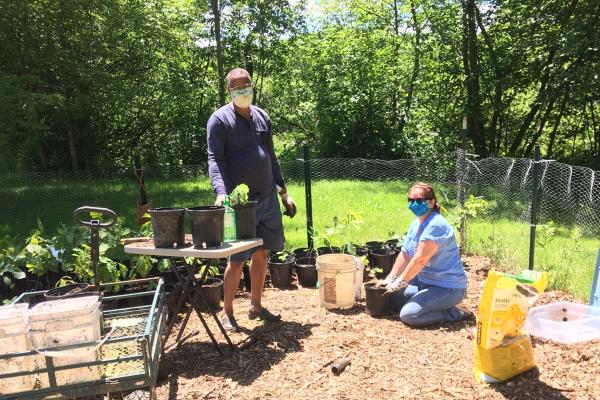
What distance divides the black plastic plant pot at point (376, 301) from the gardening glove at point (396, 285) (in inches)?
4.8

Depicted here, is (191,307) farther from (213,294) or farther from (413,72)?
(413,72)

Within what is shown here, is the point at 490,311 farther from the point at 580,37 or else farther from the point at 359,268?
the point at 580,37

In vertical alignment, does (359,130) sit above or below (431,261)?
above

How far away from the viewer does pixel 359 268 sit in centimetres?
433

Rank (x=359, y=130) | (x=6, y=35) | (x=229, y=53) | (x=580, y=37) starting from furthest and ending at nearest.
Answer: (x=229, y=53)
(x=359, y=130)
(x=6, y=35)
(x=580, y=37)

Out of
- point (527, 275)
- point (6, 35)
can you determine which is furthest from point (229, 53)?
point (527, 275)

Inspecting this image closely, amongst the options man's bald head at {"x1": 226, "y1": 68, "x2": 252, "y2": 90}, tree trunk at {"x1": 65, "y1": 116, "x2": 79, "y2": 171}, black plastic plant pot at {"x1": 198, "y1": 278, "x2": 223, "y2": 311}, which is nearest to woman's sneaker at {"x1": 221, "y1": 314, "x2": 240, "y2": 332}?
black plastic plant pot at {"x1": 198, "y1": 278, "x2": 223, "y2": 311}

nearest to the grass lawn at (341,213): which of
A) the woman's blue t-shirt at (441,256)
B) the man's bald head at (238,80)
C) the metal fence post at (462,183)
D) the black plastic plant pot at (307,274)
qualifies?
the metal fence post at (462,183)

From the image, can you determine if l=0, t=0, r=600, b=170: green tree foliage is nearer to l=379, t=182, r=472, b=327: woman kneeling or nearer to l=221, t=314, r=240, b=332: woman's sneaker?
l=379, t=182, r=472, b=327: woman kneeling

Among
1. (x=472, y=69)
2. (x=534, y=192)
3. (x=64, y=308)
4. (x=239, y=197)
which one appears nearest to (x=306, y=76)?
(x=472, y=69)

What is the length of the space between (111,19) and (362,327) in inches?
453

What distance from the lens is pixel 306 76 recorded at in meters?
15.4

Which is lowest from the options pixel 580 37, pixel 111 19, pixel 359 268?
pixel 359 268

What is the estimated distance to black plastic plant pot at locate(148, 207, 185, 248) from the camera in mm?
2729
